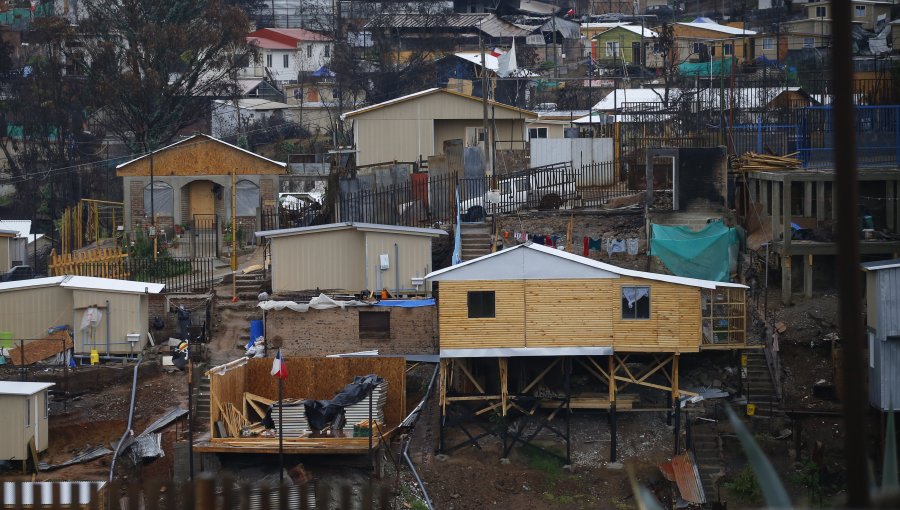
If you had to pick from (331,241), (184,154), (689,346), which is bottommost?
(689,346)

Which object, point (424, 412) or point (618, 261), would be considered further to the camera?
point (618, 261)

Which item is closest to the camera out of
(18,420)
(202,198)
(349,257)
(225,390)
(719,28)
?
(18,420)

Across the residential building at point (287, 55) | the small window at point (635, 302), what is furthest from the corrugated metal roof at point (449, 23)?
the small window at point (635, 302)

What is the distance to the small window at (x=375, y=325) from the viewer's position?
75.3 feet

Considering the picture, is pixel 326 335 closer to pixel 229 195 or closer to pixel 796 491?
pixel 796 491

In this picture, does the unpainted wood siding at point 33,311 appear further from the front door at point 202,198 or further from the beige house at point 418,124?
the beige house at point 418,124

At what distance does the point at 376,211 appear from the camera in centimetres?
2797

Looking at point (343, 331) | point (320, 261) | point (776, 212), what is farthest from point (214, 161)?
point (776, 212)

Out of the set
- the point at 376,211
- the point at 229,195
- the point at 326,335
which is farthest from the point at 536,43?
the point at 326,335

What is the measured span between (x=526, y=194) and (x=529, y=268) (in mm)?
6454

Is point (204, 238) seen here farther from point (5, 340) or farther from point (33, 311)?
point (5, 340)

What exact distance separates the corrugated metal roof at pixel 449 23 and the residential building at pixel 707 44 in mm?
7711

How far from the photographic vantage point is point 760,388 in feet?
69.9

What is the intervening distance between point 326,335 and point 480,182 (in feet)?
23.6
